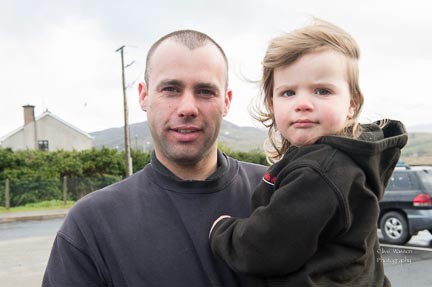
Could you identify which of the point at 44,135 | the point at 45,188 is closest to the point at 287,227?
the point at 45,188

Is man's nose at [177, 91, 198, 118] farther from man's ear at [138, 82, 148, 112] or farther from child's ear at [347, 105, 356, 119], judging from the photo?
child's ear at [347, 105, 356, 119]

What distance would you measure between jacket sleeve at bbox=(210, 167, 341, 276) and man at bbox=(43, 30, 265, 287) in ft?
0.59

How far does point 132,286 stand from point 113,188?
0.44m

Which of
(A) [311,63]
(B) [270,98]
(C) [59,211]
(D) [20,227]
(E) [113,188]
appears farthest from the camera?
(C) [59,211]

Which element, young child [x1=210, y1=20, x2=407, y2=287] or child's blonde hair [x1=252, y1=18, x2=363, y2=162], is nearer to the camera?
young child [x1=210, y1=20, x2=407, y2=287]

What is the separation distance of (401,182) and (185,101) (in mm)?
9511

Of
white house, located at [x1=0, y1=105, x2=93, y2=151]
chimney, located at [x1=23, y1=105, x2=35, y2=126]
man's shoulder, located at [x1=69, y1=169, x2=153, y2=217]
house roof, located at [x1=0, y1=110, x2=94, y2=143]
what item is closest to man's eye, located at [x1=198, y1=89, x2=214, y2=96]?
man's shoulder, located at [x1=69, y1=169, x2=153, y2=217]

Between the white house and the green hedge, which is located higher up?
the white house

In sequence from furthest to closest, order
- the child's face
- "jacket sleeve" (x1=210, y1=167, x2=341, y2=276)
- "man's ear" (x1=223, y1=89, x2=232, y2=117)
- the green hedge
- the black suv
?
the green hedge < the black suv < "man's ear" (x1=223, y1=89, x2=232, y2=117) < the child's face < "jacket sleeve" (x1=210, y1=167, x2=341, y2=276)

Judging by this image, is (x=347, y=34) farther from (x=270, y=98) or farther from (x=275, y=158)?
(x=275, y=158)

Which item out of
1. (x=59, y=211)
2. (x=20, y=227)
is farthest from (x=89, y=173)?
(x=20, y=227)

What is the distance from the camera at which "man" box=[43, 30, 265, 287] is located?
1876 mm

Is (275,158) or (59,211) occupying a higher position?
(275,158)

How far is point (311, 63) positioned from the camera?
1.97m
